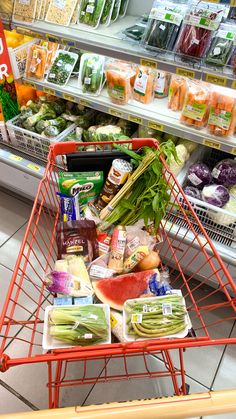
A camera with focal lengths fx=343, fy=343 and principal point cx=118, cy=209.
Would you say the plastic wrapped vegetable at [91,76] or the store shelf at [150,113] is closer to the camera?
the store shelf at [150,113]

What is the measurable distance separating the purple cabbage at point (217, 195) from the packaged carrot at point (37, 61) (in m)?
1.20

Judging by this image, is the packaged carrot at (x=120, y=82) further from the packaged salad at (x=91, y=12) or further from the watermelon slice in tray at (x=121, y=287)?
the watermelon slice in tray at (x=121, y=287)

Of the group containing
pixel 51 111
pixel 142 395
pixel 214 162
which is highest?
pixel 51 111

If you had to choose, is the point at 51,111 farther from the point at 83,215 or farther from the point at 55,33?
the point at 83,215

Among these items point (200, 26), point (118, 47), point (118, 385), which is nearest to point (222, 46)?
point (200, 26)

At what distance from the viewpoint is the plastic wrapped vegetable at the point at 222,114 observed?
60.8 inches

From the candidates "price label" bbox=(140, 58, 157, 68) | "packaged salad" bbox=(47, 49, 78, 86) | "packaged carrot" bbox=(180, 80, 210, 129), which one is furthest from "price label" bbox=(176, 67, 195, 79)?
"packaged salad" bbox=(47, 49, 78, 86)

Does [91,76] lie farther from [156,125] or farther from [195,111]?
[195,111]

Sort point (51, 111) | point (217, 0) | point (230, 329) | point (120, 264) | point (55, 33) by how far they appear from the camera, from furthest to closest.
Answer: point (51, 111)
point (230, 329)
point (55, 33)
point (120, 264)
point (217, 0)

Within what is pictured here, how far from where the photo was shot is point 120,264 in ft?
4.48

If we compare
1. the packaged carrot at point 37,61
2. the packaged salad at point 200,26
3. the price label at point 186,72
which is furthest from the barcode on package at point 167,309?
the packaged carrot at point 37,61

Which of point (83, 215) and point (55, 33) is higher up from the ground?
point (55, 33)

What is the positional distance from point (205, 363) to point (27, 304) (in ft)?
3.41

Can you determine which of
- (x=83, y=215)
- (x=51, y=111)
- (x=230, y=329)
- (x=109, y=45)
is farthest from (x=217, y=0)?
(x=230, y=329)
